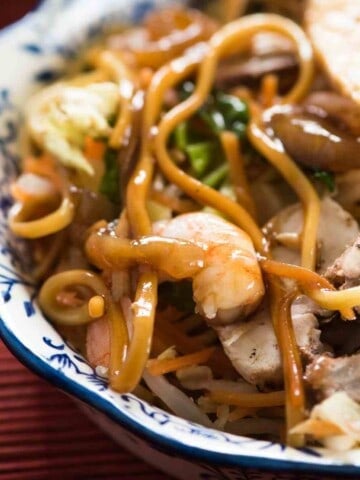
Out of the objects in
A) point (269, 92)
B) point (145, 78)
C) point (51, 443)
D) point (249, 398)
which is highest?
point (145, 78)

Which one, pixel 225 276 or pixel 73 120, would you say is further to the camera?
Result: pixel 73 120

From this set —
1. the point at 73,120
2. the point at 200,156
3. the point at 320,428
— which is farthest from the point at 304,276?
the point at 73,120

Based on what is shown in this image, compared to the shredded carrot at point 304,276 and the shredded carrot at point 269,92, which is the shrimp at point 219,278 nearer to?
the shredded carrot at point 304,276

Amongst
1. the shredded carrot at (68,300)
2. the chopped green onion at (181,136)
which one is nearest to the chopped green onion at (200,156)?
the chopped green onion at (181,136)

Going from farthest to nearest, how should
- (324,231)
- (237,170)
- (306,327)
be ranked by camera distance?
(237,170)
(324,231)
(306,327)

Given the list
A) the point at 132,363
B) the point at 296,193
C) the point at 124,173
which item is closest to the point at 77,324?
the point at 132,363

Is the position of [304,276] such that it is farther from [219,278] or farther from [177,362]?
[177,362]

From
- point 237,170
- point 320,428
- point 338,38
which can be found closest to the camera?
point 320,428

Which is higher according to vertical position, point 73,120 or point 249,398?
point 73,120
